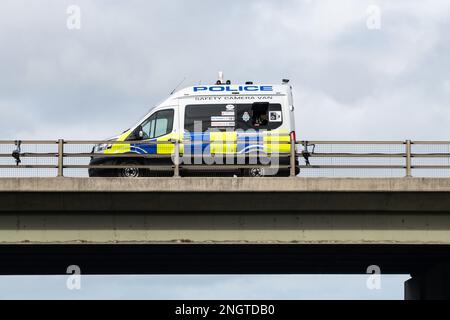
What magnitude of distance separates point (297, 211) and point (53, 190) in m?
5.76

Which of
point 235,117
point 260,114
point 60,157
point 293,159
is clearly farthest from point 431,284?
point 60,157

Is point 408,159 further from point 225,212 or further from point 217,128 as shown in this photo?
point 217,128

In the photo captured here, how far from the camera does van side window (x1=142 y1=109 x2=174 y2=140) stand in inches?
1170

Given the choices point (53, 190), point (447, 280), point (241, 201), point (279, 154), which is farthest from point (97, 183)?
point (447, 280)

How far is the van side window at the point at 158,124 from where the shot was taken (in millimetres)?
29716

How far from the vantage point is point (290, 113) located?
1165 inches

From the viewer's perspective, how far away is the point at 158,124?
97.9ft

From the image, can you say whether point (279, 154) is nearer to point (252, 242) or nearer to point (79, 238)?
point (252, 242)

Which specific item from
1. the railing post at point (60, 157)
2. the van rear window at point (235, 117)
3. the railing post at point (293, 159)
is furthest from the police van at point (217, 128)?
the railing post at point (60, 157)

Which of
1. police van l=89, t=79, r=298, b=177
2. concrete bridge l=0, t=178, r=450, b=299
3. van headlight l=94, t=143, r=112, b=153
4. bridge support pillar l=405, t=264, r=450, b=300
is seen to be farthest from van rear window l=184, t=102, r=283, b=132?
bridge support pillar l=405, t=264, r=450, b=300

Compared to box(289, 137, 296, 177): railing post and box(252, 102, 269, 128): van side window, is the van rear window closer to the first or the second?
box(252, 102, 269, 128): van side window

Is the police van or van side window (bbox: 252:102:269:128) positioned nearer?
the police van

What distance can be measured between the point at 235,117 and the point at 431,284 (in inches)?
391

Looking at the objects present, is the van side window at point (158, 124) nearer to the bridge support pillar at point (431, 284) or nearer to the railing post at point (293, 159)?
the railing post at point (293, 159)
